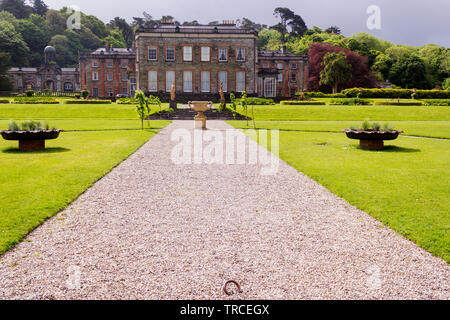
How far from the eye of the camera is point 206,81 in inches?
2114

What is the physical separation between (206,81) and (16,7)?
77.5 metres

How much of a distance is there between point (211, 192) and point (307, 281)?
4336 millimetres

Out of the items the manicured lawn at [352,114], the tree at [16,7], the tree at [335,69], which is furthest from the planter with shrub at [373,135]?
the tree at [16,7]

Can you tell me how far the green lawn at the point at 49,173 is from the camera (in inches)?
253

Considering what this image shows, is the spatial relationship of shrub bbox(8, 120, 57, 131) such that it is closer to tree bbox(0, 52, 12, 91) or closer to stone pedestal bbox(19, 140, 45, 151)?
stone pedestal bbox(19, 140, 45, 151)

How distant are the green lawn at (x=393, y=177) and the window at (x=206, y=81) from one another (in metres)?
35.4

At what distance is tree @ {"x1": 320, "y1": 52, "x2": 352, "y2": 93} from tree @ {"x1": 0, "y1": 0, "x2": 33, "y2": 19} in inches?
3251

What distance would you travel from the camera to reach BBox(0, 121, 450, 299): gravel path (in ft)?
13.4

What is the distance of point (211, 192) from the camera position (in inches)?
330

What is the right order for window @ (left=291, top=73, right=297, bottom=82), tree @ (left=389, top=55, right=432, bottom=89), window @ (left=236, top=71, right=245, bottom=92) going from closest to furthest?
window @ (left=236, top=71, right=245, bottom=92), tree @ (left=389, top=55, right=432, bottom=89), window @ (left=291, top=73, right=297, bottom=82)

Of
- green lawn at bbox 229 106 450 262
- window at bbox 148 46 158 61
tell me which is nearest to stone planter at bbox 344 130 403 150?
green lawn at bbox 229 106 450 262

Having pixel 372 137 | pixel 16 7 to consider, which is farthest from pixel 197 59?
pixel 16 7

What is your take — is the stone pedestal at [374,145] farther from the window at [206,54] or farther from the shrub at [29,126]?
the window at [206,54]

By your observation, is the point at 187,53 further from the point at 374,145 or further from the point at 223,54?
the point at 374,145
